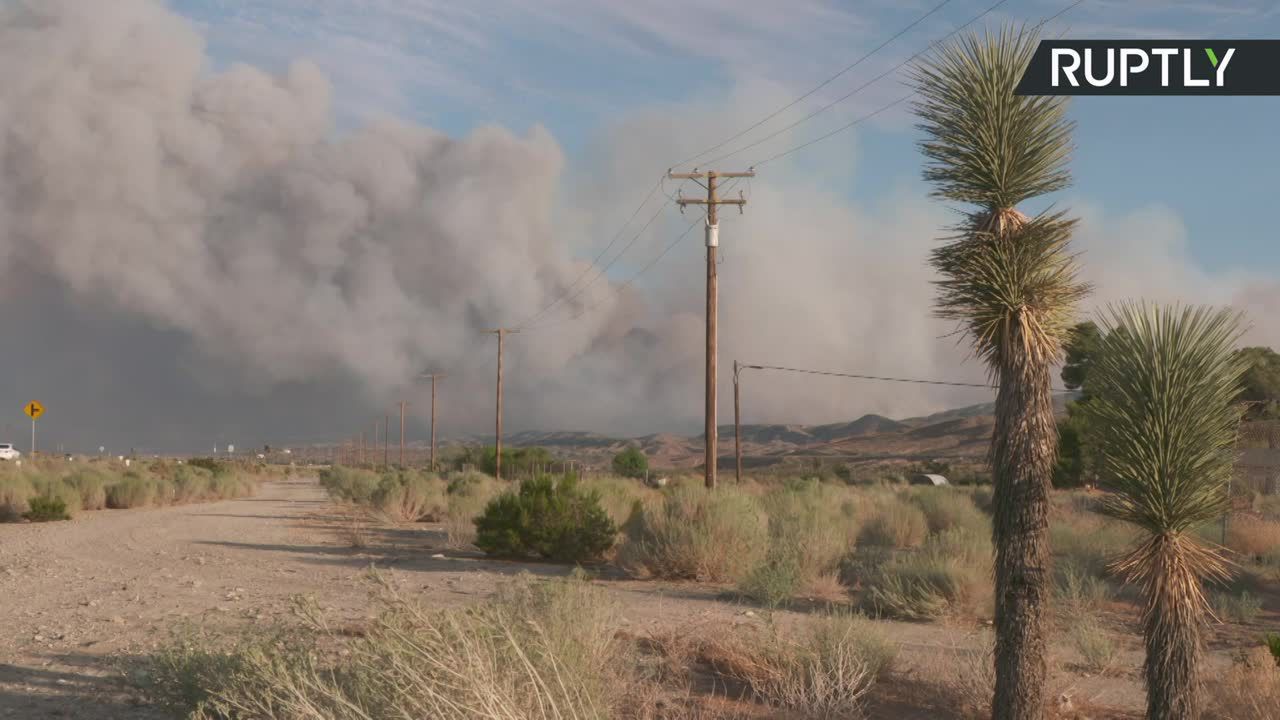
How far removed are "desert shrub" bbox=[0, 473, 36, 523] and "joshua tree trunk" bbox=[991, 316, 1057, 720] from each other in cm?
3343

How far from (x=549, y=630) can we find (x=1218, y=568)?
467 cm

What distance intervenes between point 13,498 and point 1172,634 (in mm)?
35603

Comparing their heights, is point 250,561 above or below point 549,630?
below

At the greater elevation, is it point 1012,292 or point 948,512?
point 1012,292

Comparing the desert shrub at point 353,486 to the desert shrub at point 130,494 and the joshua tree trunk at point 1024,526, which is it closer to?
the desert shrub at point 130,494

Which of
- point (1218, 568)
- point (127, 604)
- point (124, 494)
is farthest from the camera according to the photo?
point (124, 494)

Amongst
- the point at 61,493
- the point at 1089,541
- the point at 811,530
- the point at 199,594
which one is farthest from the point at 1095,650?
the point at 61,493

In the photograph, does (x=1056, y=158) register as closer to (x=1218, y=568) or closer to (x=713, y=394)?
(x=1218, y=568)

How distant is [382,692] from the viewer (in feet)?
20.7

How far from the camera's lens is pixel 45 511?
32812mm

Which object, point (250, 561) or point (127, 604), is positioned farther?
point (250, 561)

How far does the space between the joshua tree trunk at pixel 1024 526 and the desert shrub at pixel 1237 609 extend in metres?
9.21

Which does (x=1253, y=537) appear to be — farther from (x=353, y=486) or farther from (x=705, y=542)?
(x=353, y=486)

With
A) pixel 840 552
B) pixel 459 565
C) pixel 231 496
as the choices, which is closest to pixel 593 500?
pixel 459 565
